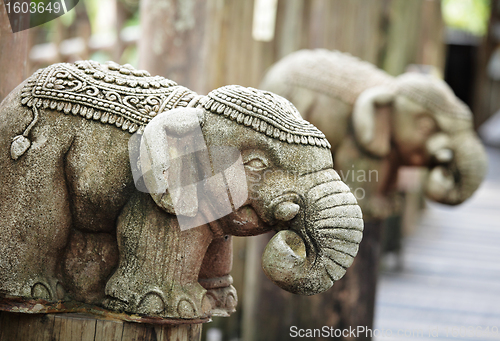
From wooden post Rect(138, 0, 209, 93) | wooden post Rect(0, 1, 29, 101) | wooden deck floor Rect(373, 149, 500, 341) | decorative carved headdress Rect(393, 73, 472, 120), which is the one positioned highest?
wooden post Rect(138, 0, 209, 93)

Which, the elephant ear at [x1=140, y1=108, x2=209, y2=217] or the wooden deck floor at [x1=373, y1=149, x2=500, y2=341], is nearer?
the elephant ear at [x1=140, y1=108, x2=209, y2=217]

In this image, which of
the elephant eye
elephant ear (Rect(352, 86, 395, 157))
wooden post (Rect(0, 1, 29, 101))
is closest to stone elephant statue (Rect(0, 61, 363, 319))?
the elephant eye

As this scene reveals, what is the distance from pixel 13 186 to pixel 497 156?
14.0 m

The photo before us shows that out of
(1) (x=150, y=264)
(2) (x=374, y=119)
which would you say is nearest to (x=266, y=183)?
(1) (x=150, y=264)

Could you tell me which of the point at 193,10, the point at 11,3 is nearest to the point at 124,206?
the point at 11,3

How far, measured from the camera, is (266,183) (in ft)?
5.37

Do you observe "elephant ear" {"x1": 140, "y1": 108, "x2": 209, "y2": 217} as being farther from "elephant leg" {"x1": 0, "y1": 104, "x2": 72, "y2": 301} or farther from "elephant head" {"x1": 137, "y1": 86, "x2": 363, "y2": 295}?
"elephant leg" {"x1": 0, "y1": 104, "x2": 72, "y2": 301}

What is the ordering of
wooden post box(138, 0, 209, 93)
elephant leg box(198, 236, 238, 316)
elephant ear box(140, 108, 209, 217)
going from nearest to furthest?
1. elephant ear box(140, 108, 209, 217)
2. elephant leg box(198, 236, 238, 316)
3. wooden post box(138, 0, 209, 93)

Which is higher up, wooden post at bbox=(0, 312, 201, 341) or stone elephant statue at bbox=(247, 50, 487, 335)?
stone elephant statue at bbox=(247, 50, 487, 335)

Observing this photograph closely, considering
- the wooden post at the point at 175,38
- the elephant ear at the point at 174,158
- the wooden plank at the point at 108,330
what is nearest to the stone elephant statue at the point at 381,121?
the wooden post at the point at 175,38

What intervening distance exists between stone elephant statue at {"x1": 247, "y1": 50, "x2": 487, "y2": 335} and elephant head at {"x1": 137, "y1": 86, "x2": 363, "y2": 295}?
1.50 m

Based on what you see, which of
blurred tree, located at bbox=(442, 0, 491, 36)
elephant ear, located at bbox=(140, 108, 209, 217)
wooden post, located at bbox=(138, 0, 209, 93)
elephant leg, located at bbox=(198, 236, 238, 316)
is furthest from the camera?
blurred tree, located at bbox=(442, 0, 491, 36)

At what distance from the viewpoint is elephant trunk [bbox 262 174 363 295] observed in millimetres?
1603

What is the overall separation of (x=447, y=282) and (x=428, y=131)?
382 centimetres
